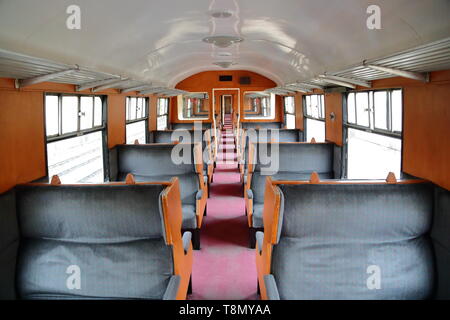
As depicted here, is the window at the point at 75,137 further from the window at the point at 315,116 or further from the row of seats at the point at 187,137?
the window at the point at 315,116

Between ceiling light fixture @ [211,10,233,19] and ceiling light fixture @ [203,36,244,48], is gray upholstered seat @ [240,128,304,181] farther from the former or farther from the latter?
ceiling light fixture @ [211,10,233,19]

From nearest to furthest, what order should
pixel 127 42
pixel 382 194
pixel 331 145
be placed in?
1. pixel 382 194
2. pixel 127 42
3. pixel 331 145

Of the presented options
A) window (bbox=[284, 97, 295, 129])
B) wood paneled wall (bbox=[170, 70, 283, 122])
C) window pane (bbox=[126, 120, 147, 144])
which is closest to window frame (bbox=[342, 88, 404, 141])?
window pane (bbox=[126, 120, 147, 144])

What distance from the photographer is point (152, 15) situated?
3576mm

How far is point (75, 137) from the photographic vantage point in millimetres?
4625

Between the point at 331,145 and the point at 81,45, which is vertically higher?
the point at 81,45

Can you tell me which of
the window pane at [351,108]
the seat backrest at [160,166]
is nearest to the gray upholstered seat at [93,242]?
the seat backrest at [160,166]

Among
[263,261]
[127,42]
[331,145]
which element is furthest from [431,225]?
[127,42]

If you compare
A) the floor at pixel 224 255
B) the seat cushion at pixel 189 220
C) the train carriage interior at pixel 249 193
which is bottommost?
the floor at pixel 224 255

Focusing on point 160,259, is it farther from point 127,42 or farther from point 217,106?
point 217,106

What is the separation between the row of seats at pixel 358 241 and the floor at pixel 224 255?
1227mm

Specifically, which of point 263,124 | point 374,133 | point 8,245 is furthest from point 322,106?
point 8,245

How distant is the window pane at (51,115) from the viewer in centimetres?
387
